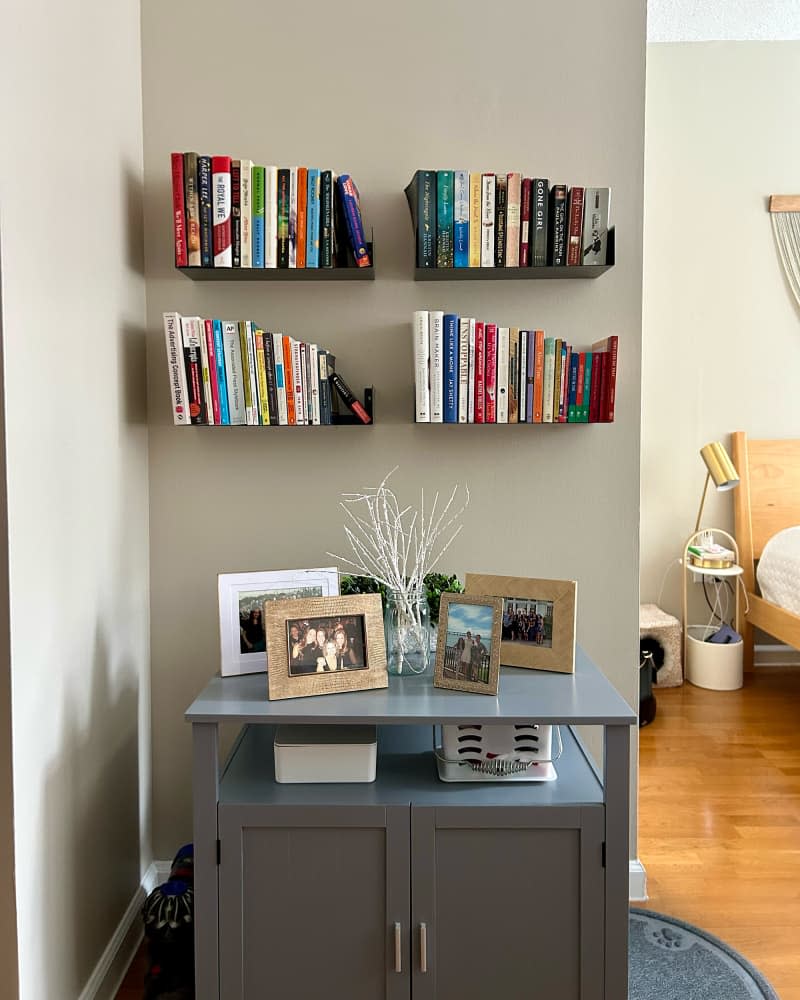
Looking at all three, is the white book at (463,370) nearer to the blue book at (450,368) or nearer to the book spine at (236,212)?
the blue book at (450,368)

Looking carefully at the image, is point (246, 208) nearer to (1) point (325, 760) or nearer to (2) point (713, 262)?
(1) point (325, 760)

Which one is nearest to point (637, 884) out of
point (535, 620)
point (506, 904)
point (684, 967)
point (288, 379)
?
point (684, 967)

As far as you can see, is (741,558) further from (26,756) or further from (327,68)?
(26,756)

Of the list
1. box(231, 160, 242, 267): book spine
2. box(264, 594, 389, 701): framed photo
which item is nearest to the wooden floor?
box(264, 594, 389, 701): framed photo

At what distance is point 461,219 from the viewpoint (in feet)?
6.60

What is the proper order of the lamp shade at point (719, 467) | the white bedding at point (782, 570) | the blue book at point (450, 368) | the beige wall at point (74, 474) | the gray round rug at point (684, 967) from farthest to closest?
the lamp shade at point (719, 467) < the white bedding at point (782, 570) < the blue book at point (450, 368) < the gray round rug at point (684, 967) < the beige wall at point (74, 474)

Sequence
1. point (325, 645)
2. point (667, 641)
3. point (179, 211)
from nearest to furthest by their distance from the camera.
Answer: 1. point (325, 645)
2. point (179, 211)
3. point (667, 641)

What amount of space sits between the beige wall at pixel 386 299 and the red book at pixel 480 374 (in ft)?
0.55

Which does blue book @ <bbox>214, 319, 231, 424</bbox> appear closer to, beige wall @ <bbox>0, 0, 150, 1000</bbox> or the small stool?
beige wall @ <bbox>0, 0, 150, 1000</bbox>

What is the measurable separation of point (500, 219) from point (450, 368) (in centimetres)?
37

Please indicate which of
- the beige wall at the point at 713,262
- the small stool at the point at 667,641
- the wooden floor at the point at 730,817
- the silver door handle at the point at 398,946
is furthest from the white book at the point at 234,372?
the beige wall at the point at 713,262

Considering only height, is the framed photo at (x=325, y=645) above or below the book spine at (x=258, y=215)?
below

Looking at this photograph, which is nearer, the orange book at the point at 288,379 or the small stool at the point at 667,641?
the orange book at the point at 288,379

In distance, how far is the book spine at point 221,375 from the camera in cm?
200
